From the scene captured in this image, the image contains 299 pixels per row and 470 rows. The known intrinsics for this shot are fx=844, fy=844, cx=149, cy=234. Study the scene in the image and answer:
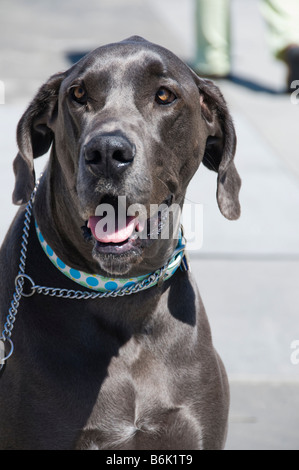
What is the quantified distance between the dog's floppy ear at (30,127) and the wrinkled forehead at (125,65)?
15 cm

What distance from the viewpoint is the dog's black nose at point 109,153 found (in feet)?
A: 8.07

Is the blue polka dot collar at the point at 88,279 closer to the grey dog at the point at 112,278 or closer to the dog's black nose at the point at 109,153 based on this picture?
the grey dog at the point at 112,278

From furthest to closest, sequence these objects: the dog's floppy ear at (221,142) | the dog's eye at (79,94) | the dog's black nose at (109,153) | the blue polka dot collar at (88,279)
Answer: the dog's floppy ear at (221,142), the blue polka dot collar at (88,279), the dog's eye at (79,94), the dog's black nose at (109,153)

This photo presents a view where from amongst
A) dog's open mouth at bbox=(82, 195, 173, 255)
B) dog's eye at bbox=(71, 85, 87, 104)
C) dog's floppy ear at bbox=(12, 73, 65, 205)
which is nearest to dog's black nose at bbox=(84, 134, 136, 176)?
dog's open mouth at bbox=(82, 195, 173, 255)

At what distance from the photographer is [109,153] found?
8.10ft

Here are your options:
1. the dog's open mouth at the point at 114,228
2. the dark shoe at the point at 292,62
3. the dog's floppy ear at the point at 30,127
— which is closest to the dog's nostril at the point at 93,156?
the dog's open mouth at the point at 114,228

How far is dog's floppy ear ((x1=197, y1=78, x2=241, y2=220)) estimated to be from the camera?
3.05 meters

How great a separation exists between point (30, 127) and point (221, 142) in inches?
28.2

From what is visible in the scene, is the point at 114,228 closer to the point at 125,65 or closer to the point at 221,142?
the point at 125,65

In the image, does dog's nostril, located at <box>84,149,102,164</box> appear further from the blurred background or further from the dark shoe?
the dark shoe

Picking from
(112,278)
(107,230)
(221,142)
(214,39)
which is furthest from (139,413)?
(214,39)

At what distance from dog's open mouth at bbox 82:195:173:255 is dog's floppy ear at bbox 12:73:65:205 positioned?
0.33 m

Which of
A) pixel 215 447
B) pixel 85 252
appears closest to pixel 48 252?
pixel 85 252

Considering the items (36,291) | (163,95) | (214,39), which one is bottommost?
(36,291)
